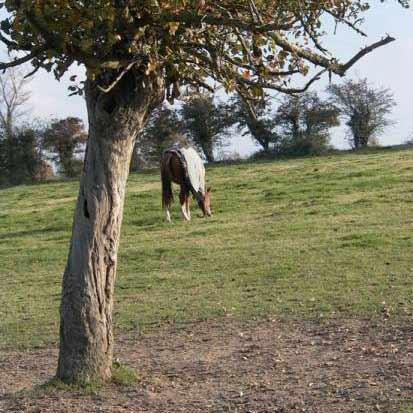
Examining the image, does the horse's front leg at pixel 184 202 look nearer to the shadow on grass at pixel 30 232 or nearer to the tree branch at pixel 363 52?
the shadow on grass at pixel 30 232

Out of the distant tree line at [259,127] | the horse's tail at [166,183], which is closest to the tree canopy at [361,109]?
the distant tree line at [259,127]

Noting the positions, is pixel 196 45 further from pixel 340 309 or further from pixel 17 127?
pixel 17 127

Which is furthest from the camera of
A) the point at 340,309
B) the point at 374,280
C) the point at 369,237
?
the point at 369,237

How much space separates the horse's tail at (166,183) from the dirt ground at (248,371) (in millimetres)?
10771

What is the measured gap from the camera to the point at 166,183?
839 inches

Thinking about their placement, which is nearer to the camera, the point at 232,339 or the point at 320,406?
the point at 320,406

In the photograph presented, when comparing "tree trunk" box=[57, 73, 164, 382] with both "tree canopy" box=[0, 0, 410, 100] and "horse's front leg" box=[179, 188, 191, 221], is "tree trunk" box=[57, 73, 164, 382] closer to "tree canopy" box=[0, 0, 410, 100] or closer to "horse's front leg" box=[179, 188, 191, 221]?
"tree canopy" box=[0, 0, 410, 100]

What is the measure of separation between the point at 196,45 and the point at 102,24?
1.09m

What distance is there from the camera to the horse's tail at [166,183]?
21031 millimetres

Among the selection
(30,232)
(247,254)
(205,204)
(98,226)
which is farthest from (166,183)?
(98,226)

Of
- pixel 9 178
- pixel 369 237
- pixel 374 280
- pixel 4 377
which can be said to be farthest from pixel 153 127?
pixel 4 377

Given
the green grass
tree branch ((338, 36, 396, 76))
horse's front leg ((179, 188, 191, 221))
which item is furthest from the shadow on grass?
tree branch ((338, 36, 396, 76))

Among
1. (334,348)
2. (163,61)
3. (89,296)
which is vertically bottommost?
(334,348)

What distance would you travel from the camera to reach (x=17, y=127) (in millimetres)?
41469
